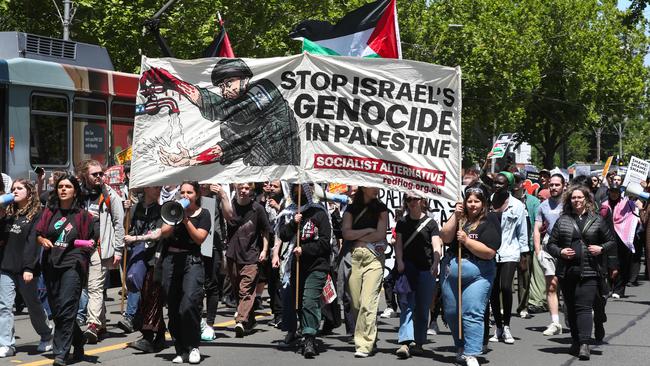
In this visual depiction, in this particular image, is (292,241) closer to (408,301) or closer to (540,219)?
(408,301)

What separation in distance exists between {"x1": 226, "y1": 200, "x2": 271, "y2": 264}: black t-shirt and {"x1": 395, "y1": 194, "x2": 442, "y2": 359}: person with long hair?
6.31 ft

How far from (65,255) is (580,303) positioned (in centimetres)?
491

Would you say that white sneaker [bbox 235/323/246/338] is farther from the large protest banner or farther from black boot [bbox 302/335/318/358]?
the large protest banner

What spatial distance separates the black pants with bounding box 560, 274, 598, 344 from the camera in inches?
377

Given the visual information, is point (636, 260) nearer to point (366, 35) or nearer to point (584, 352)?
point (366, 35)

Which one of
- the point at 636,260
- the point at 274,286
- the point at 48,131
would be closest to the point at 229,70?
the point at 274,286

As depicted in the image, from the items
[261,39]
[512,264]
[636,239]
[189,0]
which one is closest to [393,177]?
[512,264]

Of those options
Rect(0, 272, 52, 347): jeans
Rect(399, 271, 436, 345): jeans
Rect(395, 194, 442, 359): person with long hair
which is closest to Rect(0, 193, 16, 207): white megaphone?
Rect(0, 272, 52, 347): jeans

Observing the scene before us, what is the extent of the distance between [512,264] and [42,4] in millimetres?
22554

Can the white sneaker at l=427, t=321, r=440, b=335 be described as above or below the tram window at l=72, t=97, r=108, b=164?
below

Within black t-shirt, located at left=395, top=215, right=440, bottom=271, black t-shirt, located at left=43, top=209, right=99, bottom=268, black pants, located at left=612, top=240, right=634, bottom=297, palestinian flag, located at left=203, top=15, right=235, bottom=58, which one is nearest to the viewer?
black t-shirt, located at left=43, top=209, right=99, bottom=268

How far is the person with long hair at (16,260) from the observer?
358 inches

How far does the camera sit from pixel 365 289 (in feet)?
30.5

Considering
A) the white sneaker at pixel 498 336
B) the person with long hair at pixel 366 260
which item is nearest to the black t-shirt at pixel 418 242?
the person with long hair at pixel 366 260
